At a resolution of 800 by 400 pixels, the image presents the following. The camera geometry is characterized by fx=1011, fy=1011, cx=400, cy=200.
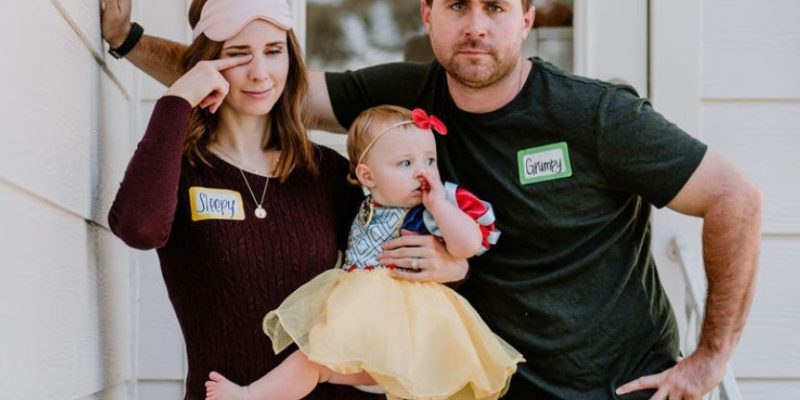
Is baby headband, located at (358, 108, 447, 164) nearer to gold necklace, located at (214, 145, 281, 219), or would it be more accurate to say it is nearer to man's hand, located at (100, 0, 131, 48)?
gold necklace, located at (214, 145, 281, 219)

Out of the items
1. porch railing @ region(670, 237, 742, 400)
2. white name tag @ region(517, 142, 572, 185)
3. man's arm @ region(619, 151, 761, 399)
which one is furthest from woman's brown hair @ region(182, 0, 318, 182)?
porch railing @ region(670, 237, 742, 400)

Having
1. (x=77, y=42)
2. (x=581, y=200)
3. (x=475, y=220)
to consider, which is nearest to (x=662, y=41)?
(x=581, y=200)

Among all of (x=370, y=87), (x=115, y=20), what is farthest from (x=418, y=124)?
(x=115, y=20)

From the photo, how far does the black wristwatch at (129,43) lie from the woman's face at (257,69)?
0.99ft

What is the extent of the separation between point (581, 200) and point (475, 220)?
278mm

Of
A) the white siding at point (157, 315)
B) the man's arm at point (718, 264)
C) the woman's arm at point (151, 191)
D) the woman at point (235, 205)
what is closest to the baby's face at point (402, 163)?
the woman at point (235, 205)

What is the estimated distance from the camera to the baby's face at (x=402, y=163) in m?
2.12

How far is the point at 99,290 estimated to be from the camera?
2.19 metres

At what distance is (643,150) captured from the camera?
2.16 meters

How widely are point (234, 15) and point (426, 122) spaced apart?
46 cm

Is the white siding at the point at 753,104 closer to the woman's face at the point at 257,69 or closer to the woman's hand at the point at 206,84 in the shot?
the woman's face at the point at 257,69

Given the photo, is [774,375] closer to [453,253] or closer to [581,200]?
[581,200]

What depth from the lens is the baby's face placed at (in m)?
2.12

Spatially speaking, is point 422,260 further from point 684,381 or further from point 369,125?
point 684,381
